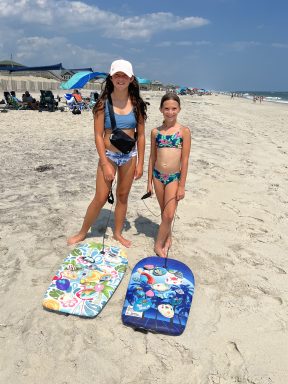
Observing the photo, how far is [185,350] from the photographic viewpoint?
Result: 2.36 metres

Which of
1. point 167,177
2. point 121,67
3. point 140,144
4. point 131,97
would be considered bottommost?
point 167,177

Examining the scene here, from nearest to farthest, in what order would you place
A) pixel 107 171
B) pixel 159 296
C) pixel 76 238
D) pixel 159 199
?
pixel 159 296
pixel 107 171
pixel 159 199
pixel 76 238

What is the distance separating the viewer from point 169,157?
3.24 meters

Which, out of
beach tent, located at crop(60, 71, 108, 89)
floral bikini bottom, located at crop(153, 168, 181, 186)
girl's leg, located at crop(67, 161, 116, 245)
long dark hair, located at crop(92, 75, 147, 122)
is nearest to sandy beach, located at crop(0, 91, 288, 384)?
girl's leg, located at crop(67, 161, 116, 245)

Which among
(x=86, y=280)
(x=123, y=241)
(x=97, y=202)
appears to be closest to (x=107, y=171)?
(x=97, y=202)

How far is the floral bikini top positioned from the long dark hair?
0.31m

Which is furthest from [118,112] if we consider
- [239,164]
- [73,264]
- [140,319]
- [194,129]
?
[194,129]

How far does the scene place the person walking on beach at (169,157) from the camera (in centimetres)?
316

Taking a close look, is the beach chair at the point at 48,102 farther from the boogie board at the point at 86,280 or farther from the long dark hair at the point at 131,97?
the boogie board at the point at 86,280

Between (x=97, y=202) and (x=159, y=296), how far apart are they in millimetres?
1271

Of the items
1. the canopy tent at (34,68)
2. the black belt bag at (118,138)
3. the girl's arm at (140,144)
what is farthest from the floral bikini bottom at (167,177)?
the canopy tent at (34,68)

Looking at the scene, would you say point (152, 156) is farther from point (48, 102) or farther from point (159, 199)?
point (48, 102)

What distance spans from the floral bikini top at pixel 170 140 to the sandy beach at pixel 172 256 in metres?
1.26

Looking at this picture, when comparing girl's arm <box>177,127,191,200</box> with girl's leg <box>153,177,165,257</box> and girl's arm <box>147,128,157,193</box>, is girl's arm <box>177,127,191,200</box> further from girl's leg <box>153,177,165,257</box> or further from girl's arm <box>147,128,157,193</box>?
girl's arm <box>147,128,157,193</box>
